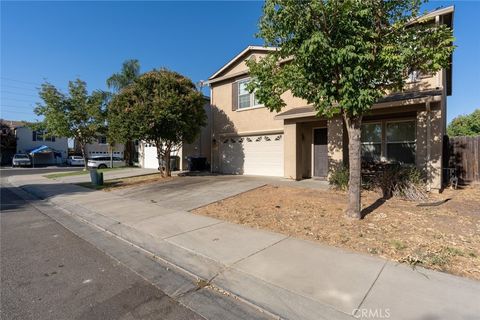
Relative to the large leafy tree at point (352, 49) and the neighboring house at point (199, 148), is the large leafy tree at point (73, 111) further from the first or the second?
the large leafy tree at point (352, 49)

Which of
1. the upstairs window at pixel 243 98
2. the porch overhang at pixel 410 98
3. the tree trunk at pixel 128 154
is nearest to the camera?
the porch overhang at pixel 410 98

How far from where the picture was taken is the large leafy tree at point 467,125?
41.2 meters

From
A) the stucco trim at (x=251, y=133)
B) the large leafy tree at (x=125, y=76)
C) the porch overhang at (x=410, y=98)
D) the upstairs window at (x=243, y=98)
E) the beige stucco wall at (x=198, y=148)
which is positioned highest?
the large leafy tree at (x=125, y=76)

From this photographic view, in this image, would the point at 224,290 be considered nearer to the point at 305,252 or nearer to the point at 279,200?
the point at 305,252

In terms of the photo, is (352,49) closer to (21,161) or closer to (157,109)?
(157,109)

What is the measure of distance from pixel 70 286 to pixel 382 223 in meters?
6.01

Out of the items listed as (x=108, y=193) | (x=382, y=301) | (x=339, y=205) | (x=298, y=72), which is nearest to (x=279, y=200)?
(x=339, y=205)

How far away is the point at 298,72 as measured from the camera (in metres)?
6.23

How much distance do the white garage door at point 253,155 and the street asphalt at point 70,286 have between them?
10.1 m

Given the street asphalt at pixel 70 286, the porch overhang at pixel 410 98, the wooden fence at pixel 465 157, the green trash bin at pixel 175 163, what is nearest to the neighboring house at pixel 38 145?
the green trash bin at pixel 175 163

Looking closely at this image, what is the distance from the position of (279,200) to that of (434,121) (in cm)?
598

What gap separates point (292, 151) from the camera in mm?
12164

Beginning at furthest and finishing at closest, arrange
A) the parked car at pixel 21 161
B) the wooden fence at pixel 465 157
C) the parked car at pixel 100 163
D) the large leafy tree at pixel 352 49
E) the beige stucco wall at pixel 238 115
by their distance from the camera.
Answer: the parked car at pixel 21 161
the parked car at pixel 100 163
the beige stucco wall at pixel 238 115
the wooden fence at pixel 465 157
the large leafy tree at pixel 352 49

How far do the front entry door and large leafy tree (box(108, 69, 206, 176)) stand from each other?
20.4ft
